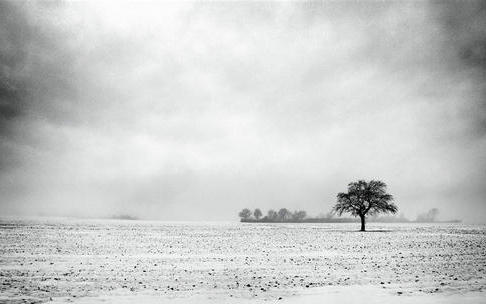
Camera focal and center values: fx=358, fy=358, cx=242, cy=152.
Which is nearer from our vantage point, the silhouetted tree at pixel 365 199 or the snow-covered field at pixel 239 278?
the snow-covered field at pixel 239 278

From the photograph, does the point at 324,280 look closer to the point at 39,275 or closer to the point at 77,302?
the point at 77,302

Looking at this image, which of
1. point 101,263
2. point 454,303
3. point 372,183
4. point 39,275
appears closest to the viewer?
point 454,303

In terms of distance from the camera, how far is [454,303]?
45.6 ft

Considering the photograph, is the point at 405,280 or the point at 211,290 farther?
the point at 405,280

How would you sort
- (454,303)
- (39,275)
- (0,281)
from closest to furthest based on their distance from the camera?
(454,303)
(0,281)
(39,275)

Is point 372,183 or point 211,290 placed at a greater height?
point 372,183

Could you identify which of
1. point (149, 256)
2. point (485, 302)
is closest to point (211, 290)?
point (485, 302)

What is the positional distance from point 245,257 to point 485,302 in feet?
56.0

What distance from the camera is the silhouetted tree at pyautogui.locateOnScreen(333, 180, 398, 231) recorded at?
8094cm

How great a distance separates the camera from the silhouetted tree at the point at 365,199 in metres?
80.9

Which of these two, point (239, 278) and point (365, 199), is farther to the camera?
point (365, 199)

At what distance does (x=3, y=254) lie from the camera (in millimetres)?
28516

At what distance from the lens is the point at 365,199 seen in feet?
266

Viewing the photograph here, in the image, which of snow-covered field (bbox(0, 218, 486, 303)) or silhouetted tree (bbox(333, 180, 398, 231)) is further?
silhouetted tree (bbox(333, 180, 398, 231))
